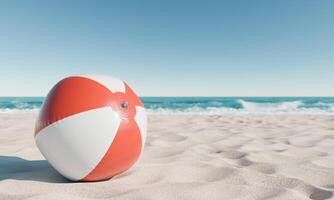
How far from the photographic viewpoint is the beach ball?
6.31ft

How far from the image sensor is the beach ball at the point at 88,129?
1.92 m

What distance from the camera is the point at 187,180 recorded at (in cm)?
218

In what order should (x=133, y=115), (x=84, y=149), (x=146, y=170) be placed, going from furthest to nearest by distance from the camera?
(x=146, y=170), (x=133, y=115), (x=84, y=149)

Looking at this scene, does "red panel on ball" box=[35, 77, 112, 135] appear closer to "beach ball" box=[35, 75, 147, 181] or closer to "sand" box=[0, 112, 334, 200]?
"beach ball" box=[35, 75, 147, 181]

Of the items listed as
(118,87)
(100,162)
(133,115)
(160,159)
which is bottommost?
(160,159)

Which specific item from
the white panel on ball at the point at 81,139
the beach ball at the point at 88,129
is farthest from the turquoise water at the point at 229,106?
the white panel on ball at the point at 81,139

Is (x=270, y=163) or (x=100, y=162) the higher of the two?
(x=100, y=162)

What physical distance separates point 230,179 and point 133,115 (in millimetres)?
958

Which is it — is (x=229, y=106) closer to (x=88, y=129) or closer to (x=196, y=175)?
(x=196, y=175)

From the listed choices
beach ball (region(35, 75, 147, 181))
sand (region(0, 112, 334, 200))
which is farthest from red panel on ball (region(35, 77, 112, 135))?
sand (region(0, 112, 334, 200))

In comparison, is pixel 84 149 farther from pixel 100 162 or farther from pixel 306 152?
pixel 306 152

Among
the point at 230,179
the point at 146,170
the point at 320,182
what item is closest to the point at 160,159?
the point at 146,170

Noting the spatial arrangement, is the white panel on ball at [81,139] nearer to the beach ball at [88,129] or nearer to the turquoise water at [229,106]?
the beach ball at [88,129]

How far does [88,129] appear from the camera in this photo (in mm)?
1922
